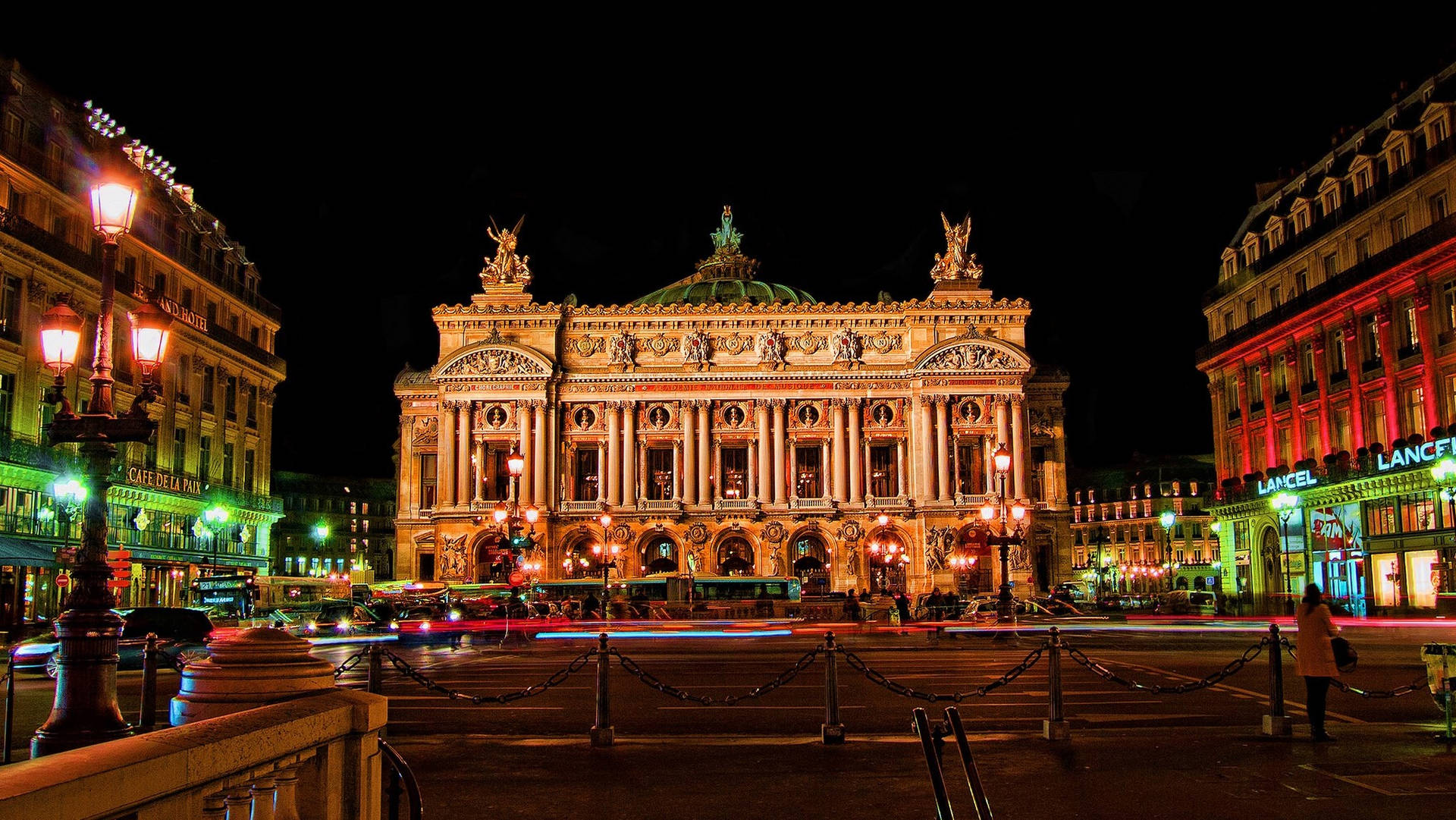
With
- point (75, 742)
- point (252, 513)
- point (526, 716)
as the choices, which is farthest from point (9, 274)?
point (75, 742)

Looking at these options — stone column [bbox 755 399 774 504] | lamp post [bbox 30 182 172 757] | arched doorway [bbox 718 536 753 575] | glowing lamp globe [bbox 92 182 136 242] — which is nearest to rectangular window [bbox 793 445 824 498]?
stone column [bbox 755 399 774 504]

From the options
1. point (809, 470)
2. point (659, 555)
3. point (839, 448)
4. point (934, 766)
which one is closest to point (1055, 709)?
point (934, 766)

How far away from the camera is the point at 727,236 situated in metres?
95.1

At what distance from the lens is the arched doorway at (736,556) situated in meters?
75.3

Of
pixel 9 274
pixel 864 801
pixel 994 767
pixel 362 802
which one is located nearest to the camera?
pixel 362 802

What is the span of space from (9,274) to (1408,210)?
174ft

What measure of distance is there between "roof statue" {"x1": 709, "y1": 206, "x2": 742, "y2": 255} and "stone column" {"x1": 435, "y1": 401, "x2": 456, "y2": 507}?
2899 centimetres

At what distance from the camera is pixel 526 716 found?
17.5 metres

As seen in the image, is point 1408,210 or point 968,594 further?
point 968,594

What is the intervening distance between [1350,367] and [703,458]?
36455 mm

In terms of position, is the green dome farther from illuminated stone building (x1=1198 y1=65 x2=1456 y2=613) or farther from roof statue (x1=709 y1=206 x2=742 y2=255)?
illuminated stone building (x1=1198 y1=65 x2=1456 y2=613)

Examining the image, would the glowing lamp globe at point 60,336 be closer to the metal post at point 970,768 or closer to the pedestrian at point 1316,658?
the metal post at point 970,768

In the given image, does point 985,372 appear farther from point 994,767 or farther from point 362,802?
point 362,802

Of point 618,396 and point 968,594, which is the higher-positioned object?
point 618,396
